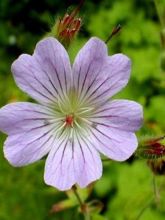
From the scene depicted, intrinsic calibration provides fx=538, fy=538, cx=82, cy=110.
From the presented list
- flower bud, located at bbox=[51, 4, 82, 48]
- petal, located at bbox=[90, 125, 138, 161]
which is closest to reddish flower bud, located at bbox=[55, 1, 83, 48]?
flower bud, located at bbox=[51, 4, 82, 48]

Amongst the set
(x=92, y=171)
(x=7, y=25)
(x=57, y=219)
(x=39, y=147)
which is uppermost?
(x=39, y=147)

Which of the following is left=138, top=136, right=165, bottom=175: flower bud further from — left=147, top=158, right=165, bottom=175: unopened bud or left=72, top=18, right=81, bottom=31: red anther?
left=72, top=18, right=81, bottom=31: red anther

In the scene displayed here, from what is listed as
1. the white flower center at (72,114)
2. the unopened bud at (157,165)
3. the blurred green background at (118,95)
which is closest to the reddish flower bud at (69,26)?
the white flower center at (72,114)

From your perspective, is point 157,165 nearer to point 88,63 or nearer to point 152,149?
point 152,149

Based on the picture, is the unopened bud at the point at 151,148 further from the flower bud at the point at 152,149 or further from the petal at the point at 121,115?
the petal at the point at 121,115

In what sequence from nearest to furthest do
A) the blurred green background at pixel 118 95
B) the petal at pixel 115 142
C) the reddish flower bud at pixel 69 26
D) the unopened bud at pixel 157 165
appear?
the petal at pixel 115 142
the reddish flower bud at pixel 69 26
the unopened bud at pixel 157 165
the blurred green background at pixel 118 95

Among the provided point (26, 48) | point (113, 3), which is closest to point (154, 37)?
point (113, 3)

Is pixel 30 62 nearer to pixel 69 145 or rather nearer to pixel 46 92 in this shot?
pixel 46 92
